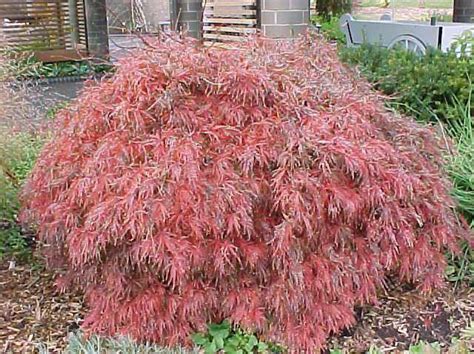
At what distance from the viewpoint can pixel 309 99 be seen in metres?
2.91

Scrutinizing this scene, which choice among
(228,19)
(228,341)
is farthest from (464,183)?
(228,19)

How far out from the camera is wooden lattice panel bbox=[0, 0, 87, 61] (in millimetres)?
13086

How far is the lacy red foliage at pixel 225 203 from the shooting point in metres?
2.53

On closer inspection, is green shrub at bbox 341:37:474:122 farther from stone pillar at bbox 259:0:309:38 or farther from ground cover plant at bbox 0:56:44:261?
ground cover plant at bbox 0:56:44:261

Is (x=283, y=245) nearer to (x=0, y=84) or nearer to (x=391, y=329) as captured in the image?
(x=391, y=329)

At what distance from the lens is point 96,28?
13.7 m

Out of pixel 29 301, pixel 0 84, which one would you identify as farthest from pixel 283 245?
pixel 0 84

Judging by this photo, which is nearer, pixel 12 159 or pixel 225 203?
pixel 225 203

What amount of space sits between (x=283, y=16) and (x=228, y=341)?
15.7ft

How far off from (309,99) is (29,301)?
1.85 metres

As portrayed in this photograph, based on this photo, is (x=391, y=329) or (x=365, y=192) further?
(x=391, y=329)

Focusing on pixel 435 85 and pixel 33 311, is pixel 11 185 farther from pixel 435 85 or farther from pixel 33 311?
A: pixel 435 85

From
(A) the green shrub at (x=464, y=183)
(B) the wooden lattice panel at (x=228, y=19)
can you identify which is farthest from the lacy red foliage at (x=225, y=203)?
(B) the wooden lattice panel at (x=228, y=19)

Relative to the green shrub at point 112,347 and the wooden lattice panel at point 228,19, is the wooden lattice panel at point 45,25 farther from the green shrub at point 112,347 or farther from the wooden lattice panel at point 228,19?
the green shrub at point 112,347
